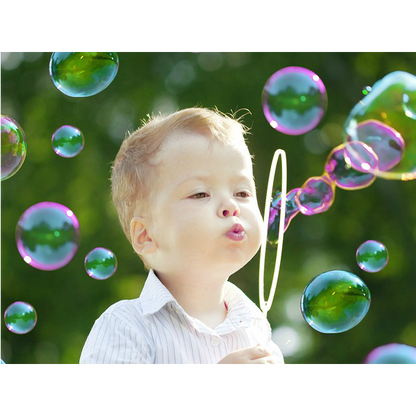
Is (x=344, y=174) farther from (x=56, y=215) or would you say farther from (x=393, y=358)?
(x=56, y=215)

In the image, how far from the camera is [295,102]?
3.59 m

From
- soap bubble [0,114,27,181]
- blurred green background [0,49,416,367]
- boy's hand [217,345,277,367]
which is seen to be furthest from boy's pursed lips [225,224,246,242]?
blurred green background [0,49,416,367]

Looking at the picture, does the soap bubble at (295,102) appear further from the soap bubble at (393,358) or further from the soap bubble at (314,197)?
the soap bubble at (393,358)

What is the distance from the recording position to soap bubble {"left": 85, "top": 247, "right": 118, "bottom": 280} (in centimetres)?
368

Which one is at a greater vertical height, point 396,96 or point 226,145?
point 396,96

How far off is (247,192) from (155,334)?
1.91 ft

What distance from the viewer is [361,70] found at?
9.34 meters

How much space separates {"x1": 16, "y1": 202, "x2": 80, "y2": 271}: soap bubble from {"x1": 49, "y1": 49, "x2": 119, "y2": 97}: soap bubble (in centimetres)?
62

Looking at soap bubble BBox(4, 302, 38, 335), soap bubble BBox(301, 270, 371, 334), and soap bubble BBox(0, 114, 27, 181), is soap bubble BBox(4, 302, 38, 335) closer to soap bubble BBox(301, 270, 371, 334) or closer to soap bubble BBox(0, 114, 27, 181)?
soap bubble BBox(0, 114, 27, 181)

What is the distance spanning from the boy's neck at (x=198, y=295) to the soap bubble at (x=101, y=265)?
107 cm

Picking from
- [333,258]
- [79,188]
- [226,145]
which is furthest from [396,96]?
[79,188]

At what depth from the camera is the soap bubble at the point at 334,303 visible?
3.07 metres
